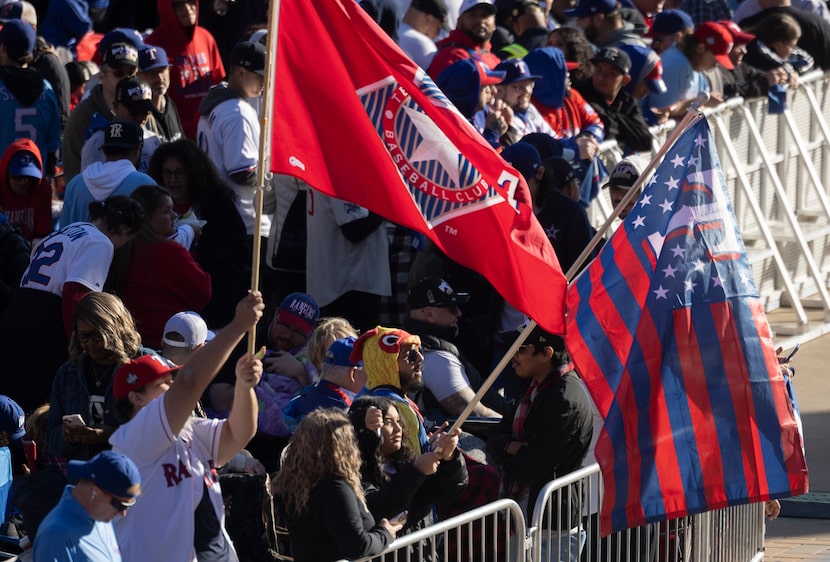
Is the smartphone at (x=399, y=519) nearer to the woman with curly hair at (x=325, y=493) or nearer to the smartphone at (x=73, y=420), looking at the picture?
the woman with curly hair at (x=325, y=493)

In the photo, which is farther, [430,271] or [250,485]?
[430,271]

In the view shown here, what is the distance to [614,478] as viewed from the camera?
23.3ft

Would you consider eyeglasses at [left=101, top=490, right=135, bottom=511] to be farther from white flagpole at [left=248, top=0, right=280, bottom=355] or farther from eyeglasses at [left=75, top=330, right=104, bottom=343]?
eyeglasses at [left=75, top=330, right=104, bottom=343]

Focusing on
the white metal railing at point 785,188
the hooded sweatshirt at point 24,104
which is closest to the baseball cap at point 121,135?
the hooded sweatshirt at point 24,104

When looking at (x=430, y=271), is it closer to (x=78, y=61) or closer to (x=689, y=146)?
(x=689, y=146)

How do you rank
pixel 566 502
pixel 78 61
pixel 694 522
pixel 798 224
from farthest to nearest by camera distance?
pixel 798 224 < pixel 78 61 < pixel 694 522 < pixel 566 502

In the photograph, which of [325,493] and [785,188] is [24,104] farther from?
[785,188]

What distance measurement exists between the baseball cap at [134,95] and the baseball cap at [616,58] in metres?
4.24

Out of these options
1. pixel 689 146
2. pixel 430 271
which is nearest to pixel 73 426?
pixel 689 146

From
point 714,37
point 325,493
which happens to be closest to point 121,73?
point 325,493

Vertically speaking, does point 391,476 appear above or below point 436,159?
below

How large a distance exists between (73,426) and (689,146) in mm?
2877

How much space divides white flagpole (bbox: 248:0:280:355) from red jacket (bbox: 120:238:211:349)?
218 centimetres

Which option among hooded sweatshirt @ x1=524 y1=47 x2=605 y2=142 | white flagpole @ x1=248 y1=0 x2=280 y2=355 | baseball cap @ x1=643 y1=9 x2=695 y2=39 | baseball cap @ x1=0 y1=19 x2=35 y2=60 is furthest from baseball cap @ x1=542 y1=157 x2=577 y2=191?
baseball cap @ x1=643 y1=9 x2=695 y2=39
